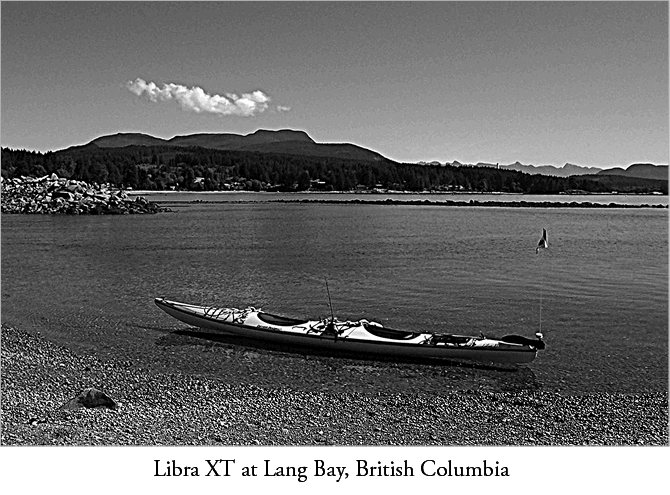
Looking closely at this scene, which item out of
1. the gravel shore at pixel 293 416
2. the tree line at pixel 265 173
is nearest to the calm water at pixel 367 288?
→ the gravel shore at pixel 293 416

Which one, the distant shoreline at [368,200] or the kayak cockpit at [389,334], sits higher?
the distant shoreline at [368,200]

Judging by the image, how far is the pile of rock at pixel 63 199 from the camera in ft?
155

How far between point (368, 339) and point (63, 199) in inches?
1724

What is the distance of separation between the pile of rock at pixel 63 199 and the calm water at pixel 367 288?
11.9m

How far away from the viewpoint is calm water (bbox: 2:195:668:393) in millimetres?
9781

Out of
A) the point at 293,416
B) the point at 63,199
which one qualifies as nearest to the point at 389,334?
the point at 293,416

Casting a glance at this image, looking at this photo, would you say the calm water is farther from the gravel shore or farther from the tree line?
the tree line

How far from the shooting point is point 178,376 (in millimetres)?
8750

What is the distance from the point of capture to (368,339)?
365 inches

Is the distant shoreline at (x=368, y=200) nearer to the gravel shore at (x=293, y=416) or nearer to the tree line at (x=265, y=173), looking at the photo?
the tree line at (x=265, y=173)

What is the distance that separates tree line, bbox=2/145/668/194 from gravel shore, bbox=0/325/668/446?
165ft

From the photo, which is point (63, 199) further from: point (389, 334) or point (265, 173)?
point (389, 334)
